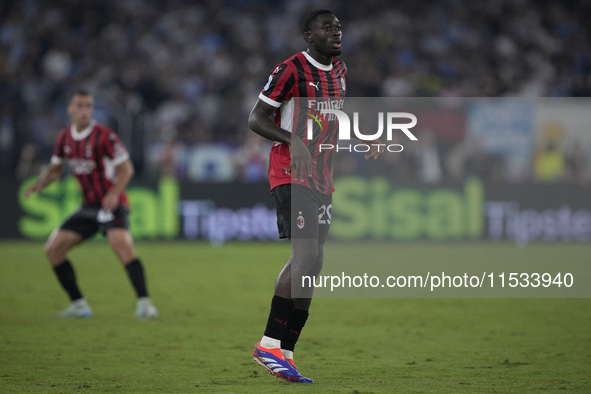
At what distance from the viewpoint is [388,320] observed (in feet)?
27.4

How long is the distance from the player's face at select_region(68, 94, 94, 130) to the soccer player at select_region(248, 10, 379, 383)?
3.94 meters

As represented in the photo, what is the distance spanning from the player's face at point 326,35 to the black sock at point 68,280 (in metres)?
4.43

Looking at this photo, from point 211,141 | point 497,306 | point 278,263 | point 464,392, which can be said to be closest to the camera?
point 464,392

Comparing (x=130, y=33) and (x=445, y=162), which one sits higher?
(x=130, y=33)

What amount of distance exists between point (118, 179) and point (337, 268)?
4672 mm

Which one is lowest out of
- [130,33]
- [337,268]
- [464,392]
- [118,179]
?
[464,392]

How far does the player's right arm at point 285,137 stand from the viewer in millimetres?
5016

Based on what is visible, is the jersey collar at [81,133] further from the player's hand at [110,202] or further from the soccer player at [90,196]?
the player's hand at [110,202]

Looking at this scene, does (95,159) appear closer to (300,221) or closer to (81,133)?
(81,133)

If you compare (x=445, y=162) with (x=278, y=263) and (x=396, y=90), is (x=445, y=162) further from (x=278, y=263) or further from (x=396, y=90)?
(x=278, y=263)

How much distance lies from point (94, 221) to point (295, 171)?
4.20 m

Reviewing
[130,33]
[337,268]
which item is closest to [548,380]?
[337,268]

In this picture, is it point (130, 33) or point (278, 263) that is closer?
point (278, 263)

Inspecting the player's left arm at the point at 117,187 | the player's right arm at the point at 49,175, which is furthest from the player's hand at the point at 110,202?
the player's right arm at the point at 49,175
